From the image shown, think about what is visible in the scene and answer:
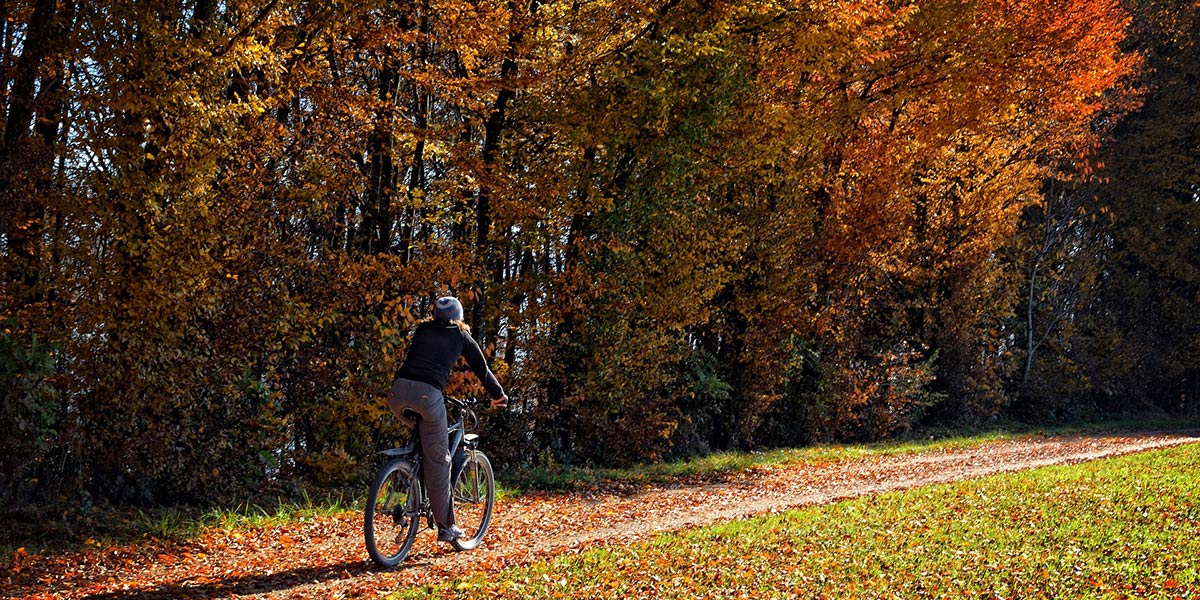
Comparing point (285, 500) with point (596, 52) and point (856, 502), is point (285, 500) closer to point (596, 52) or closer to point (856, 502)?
point (856, 502)

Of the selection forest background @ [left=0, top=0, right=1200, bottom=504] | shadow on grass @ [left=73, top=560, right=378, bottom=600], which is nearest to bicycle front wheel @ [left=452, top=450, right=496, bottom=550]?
shadow on grass @ [left=73, top=560, right=378, bottom=600]

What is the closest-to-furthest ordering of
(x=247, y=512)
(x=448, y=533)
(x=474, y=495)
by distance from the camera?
1. (x=448, y=533)
2. (x=474, y=495)
3. (x=247, y=512)

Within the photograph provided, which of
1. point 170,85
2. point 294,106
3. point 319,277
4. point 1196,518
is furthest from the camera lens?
point 294,106

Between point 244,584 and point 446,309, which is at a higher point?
point 446,309

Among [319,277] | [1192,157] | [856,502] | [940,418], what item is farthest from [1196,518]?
[1192,157]

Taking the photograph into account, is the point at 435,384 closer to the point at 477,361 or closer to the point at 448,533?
the point at 477,361

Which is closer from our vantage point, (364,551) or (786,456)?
(364,551)

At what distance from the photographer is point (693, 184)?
15.8m

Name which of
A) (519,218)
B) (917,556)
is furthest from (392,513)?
(519,218)

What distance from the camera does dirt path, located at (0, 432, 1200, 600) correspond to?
7.62 m

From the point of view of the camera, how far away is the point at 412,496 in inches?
325

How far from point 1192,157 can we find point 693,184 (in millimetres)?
20121

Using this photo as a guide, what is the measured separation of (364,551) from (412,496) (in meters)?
0.94

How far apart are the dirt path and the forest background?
1502 mm
